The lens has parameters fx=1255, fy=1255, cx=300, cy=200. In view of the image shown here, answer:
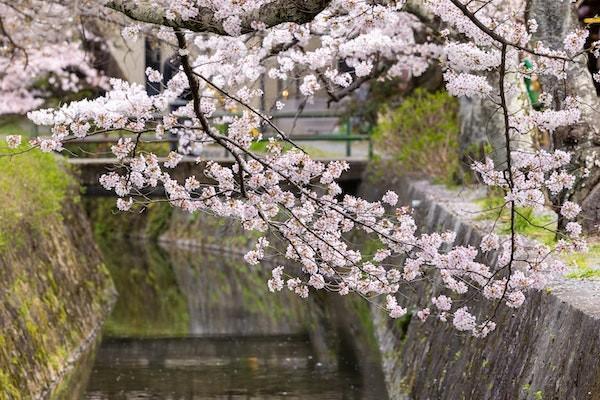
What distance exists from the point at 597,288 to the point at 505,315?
1400mm

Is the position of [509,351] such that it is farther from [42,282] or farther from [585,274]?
[42,282]

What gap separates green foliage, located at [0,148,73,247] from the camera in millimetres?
15759

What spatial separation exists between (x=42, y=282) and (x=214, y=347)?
113 inches

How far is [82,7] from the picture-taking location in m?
14.1

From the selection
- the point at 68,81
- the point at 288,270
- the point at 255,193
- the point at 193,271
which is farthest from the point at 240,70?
the point at 68,81

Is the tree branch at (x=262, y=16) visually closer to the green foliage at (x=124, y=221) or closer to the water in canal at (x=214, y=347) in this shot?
the water in canal at (x=214, y=347)

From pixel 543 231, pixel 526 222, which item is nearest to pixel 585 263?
pixel 543 231

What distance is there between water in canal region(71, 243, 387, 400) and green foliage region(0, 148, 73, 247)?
2.05 metres

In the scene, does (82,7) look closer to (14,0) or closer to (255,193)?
(14,0)

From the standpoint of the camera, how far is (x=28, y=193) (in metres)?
17.7

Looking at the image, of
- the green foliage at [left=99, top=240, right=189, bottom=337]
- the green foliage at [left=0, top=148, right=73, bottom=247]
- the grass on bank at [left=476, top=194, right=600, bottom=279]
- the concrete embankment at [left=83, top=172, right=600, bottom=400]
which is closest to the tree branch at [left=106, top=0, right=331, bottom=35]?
the grass on bank at [left=476, top=194, right=600, bottom=279]

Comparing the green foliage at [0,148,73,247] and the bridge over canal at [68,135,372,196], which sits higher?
the green foliage at [0,148,73,247]

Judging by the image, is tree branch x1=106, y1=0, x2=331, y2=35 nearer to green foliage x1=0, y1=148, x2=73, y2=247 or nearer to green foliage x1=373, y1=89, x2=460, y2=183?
green foliage x1=0, y1=148, x2=73, y2=247

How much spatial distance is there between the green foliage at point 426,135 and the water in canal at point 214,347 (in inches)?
128
